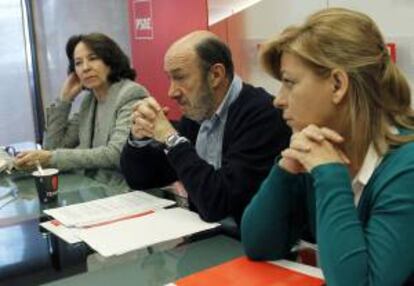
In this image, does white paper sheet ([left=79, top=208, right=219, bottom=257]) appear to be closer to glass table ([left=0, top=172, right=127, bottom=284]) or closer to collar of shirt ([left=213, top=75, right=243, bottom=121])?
glass table ([left=0, top=172, right=127, bottom=284])

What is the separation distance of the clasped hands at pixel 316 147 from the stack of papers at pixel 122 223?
1.37ft

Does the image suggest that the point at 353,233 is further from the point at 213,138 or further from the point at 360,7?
the point at 360,7

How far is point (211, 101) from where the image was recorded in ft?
5.94

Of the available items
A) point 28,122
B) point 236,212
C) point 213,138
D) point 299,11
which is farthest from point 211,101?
point 28,122

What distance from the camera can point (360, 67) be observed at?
1138 millimetres

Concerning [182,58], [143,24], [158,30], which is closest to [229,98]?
[182,58]

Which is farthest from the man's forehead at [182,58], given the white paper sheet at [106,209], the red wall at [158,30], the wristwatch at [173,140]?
the red wall at [158,30]

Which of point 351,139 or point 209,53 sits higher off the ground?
point 209,53

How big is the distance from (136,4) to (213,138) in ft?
9.25

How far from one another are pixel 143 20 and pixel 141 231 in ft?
10.0

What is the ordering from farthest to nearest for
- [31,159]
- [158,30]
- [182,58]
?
1. [158,30]
2. [31,159]
3. [182,58]

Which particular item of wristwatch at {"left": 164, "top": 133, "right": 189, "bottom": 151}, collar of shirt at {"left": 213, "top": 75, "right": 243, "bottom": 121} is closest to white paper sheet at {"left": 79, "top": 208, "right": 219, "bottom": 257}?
wristwatch at {"left": 164, "top": 133, "right": 189, "bottom": 151}

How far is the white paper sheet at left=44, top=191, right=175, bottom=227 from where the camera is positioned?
162cm

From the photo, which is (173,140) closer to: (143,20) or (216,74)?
(216,74)
